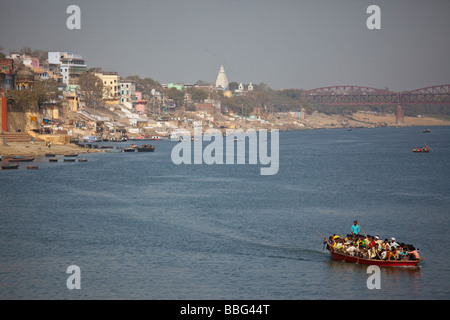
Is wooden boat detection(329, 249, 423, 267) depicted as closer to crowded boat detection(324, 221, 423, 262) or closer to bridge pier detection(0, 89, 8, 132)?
crowded boat detection(324, 221, 423, 262)

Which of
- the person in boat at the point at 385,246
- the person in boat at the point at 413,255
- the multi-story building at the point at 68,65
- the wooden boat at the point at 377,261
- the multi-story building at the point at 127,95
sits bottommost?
the wooden boat at the point at 377,261

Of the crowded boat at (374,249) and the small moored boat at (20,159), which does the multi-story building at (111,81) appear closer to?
the small moored boat at (20,159)

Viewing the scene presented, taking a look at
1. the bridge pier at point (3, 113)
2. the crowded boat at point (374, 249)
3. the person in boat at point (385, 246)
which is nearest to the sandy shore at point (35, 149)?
the bridge pier at point (3, 113)

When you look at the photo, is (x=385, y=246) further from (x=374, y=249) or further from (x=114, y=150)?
(x=114, y=150)

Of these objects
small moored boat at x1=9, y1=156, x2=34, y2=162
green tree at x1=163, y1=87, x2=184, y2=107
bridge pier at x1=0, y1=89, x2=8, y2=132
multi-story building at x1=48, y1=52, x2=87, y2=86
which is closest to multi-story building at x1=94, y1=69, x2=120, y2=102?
multi-story building at x1=48, y1=52, x2=87, y2=86
